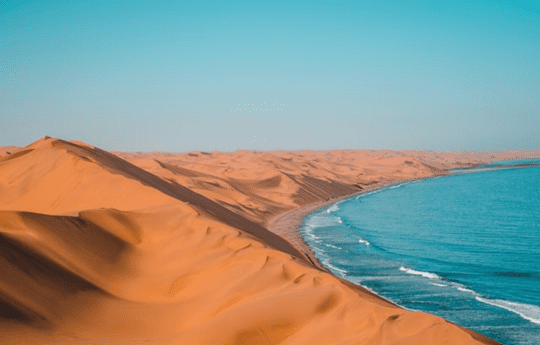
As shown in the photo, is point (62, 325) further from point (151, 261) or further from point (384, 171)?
point (384, 171)

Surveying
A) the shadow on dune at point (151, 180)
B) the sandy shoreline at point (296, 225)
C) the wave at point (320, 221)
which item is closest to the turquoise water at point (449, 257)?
the wave at point (320, 221)

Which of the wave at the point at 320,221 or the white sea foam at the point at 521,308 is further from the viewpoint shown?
the wave at the point at 320,221

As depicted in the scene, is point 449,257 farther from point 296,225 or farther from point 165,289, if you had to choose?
point 165,289

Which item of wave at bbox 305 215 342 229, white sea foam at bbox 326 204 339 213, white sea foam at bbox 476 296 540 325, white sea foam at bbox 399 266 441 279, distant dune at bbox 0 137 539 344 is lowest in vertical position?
white sea foam at bbox 326 204 339 213

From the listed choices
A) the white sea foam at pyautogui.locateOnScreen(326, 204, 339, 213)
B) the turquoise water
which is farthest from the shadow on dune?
the white sea foam at pyautogui.locateOnScreen(326, 204, 339, 213)

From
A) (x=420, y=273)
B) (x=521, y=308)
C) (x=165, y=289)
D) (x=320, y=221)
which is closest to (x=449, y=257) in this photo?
(x=420, y=273)

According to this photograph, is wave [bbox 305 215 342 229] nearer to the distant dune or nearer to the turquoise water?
the turquoise water

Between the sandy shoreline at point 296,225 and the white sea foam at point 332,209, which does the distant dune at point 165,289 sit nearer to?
the sandy shoreline at point 296,225

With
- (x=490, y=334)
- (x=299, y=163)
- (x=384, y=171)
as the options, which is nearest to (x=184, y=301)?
(x=490, y=334)
